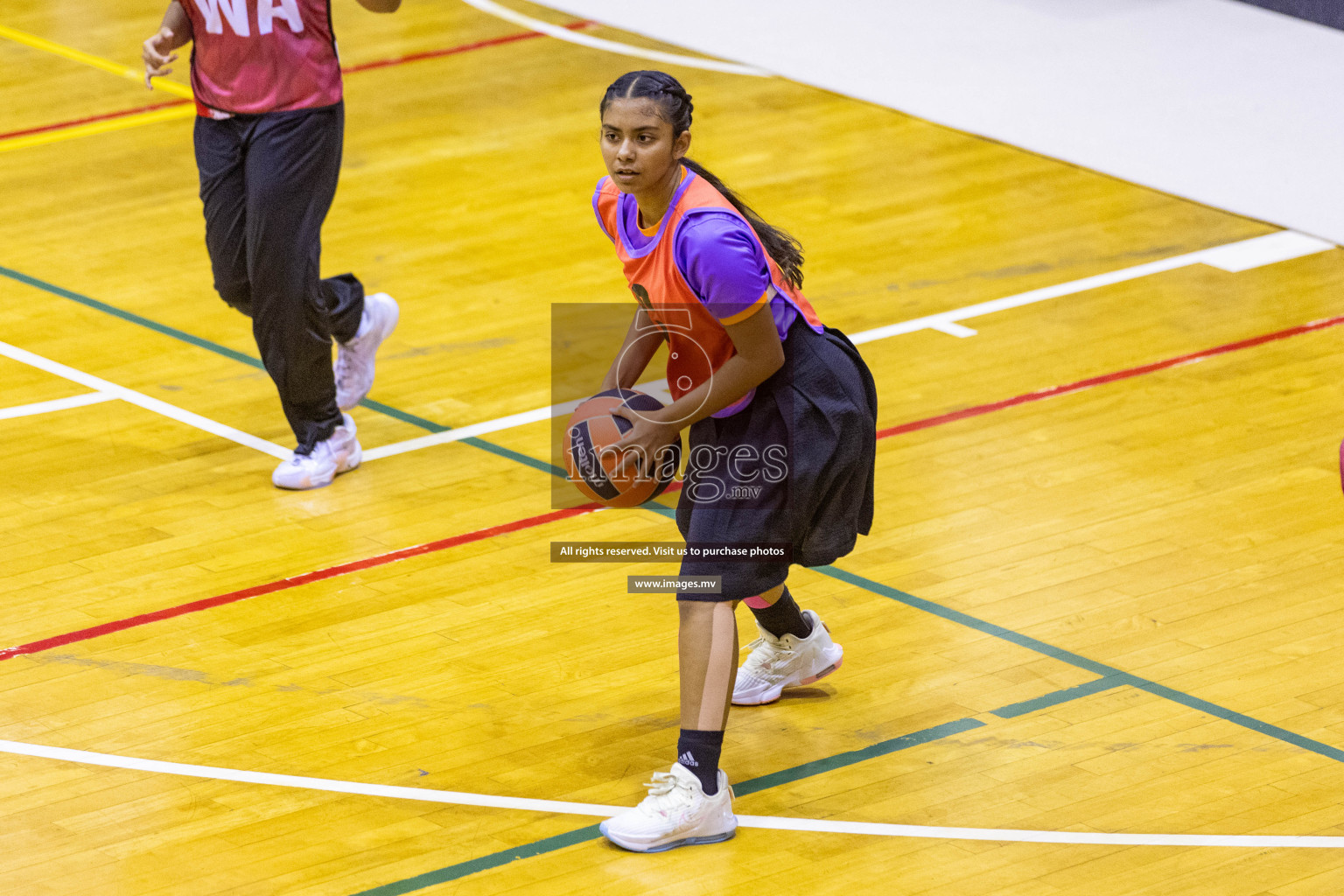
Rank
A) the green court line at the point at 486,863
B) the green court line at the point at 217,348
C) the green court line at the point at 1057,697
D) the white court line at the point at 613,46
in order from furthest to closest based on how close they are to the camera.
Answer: the white court line at the point at 613,46
the green court line at the point at 217,348
the green court line at the point at 1057,697
the green court line at the point at 486,863

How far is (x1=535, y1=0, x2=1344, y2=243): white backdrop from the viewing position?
28.1 feet

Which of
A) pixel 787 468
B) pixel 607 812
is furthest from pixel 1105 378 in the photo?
pixel 607 812

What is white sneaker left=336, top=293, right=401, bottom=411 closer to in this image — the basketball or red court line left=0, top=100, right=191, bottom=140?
the basketball

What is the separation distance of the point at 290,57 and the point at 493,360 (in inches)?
56.3

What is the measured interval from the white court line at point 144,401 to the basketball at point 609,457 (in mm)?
1973

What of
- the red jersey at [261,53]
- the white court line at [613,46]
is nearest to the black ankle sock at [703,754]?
the red jersey at [261,53]

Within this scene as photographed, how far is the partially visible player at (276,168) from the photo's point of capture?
556cm

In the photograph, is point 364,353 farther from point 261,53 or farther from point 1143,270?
point 1143,270

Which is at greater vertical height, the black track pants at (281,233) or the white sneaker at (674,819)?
the black track pants at (281,233)

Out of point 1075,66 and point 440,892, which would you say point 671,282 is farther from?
point 1075,66

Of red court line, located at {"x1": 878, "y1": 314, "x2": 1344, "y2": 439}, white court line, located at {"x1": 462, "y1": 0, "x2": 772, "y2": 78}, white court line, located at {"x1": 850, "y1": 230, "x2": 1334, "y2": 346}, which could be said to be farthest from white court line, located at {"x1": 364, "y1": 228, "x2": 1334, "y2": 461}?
white court line, located at {"x1": 462, "y1": 0, "x2": 772, "y2": 78}

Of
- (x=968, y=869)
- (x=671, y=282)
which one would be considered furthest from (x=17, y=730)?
(x=968, y=869)

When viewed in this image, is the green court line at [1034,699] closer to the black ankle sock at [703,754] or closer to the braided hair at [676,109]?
the black ankle sock at [703,754]

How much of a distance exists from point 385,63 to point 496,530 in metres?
4.94
